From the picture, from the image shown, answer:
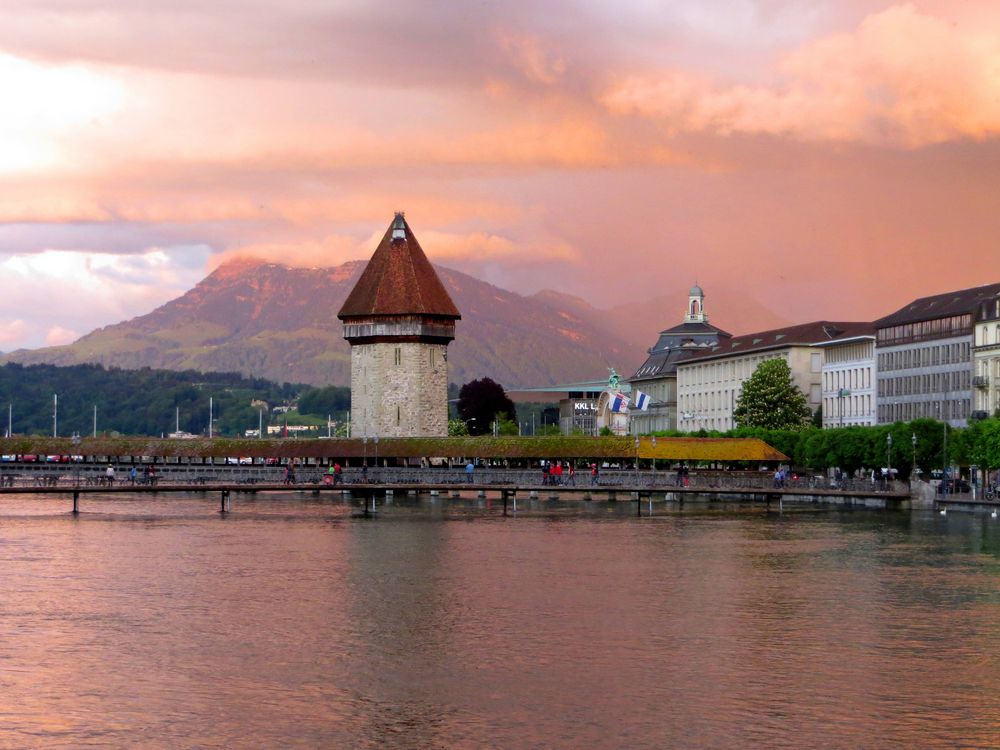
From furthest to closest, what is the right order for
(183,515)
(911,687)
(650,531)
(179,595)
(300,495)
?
(300,495), (183,515), (650,531), (179,595), (911,687)

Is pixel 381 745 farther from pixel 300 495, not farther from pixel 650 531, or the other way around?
pixel 300 495

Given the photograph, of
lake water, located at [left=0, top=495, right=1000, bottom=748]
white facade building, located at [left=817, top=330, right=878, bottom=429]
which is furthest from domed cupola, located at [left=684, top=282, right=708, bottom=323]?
lake water, located at [left=0, top=495, right=1000, bottom=748]

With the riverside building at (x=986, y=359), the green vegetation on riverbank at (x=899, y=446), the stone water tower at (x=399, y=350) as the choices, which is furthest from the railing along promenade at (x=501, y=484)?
the stone water tower at (x=399, y=350)

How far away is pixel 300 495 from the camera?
114 metres

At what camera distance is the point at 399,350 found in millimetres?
120875

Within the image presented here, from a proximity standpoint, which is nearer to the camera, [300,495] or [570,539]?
[570,539]

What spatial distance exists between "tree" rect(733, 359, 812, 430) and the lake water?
6229 cm

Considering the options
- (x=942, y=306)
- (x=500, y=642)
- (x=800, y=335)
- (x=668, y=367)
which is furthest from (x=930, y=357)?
(x=500, y=642)

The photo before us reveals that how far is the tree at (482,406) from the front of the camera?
17438 centimetres

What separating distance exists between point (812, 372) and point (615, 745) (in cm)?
11276

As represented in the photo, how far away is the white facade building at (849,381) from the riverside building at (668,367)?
36503mm

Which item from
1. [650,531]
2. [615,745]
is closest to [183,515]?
[650,531]

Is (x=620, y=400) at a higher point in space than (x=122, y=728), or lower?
higher

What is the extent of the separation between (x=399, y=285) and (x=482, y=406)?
5315 centimetres
